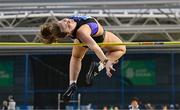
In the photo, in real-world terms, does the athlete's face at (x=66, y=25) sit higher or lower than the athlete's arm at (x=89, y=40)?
higher

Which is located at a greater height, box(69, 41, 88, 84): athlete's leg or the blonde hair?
the blonde hair

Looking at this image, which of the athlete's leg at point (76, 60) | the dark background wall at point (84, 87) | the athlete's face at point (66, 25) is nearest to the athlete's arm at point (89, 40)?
the athlete's face at point (66, 25)

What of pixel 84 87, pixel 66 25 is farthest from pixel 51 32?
pixel 84 87

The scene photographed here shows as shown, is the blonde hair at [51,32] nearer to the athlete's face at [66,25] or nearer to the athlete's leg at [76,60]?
the athlete's face at [66,25]

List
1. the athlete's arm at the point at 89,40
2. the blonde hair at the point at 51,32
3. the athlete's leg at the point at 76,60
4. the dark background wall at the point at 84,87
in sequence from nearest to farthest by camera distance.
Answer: the athlete's arm at the point at 89,40, the blonde hair at the point at 51,32, the athlete's leg at the point at 76,60, the dark background wall at the point at 84,87

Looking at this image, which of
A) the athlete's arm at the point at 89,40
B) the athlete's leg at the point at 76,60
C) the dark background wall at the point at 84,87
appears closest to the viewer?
the athlete's arm at the point at 89,40

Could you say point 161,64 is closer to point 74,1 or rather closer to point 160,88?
point 160,88

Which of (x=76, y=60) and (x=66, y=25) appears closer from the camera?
(x=66, y=25)

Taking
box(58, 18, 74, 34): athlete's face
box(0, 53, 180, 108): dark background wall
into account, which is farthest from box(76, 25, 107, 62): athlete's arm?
box(0, 53, 180, 108): dark background wall

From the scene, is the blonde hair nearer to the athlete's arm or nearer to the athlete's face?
the athlete's face

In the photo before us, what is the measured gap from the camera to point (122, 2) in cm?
1183

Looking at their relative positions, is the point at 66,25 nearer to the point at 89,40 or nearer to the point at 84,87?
the point at 89,40

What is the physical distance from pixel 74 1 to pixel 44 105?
497 inches

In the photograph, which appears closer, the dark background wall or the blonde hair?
the blonde hair
